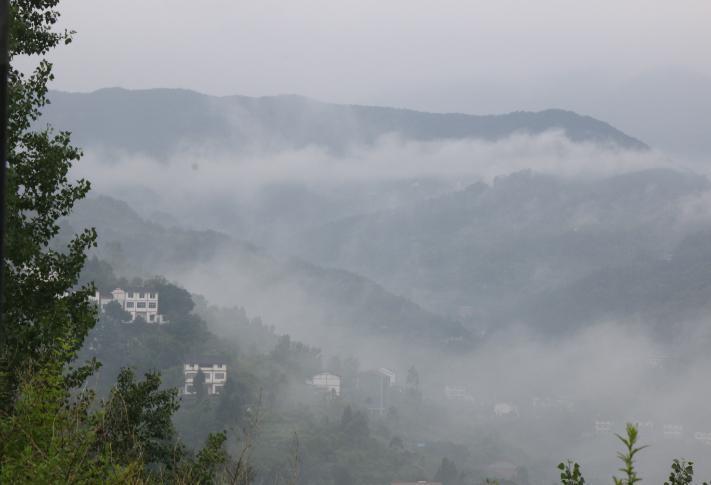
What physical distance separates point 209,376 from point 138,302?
11.9 m

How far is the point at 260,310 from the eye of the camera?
168500mm

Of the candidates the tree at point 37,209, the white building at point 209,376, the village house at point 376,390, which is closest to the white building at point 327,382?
the village house at point 376,390

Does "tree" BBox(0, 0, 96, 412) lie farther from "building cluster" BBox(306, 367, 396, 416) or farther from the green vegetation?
"building cluster" BBox(306, 367, 396, 416)

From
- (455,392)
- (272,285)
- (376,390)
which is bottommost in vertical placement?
(376,390)

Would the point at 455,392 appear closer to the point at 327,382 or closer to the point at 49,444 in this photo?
the point at 327,382

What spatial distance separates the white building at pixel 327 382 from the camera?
3928 inches

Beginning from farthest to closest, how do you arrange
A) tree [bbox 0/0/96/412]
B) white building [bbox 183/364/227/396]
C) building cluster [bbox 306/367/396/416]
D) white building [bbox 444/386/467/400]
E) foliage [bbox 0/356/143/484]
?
1. white building [bbox 444/386/467/400]
2. building cluster [bbox 306/367/396/416]
3. white building [bbox 183/364/227/396]
4. tree [bbox 0/0/96/412]
5. foliage [bbox 0/356/143/484]

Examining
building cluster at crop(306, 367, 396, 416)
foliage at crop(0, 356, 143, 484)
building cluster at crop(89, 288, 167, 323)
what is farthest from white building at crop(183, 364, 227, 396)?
foliage at crop(0, 356, 143, 484)

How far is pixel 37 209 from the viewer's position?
387 inches

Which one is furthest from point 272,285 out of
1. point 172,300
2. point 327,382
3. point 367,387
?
point 172,300

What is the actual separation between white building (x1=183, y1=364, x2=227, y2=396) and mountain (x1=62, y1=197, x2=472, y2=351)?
64613 millimetres

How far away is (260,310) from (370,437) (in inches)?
3341

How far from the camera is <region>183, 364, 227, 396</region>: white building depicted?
8156 cm

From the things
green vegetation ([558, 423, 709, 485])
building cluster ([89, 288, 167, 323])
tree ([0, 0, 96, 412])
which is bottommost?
green vegetation ([558, 423, 709, 485])
